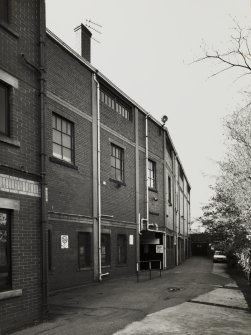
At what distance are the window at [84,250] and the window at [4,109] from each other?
803cm

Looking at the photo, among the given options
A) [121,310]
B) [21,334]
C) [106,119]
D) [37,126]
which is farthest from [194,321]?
[106,119]

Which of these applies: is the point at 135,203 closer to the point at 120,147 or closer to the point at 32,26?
the point at 120,147

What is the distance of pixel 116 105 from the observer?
21031mm

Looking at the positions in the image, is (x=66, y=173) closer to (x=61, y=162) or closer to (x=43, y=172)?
(x=61, y=162)

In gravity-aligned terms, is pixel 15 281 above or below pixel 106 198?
below

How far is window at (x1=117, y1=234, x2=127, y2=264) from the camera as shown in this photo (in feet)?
65.7

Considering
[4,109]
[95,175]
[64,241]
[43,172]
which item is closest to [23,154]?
[43,172]

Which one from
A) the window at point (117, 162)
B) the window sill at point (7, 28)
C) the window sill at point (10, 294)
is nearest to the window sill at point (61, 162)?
the window at point (117, 162)

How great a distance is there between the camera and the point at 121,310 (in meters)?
10.7

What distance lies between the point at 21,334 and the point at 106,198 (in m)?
11.0

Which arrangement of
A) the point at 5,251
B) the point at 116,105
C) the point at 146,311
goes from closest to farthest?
the point at 5,251
the point at 146,311
the point at 116,105

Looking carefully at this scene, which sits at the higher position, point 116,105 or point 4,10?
point 116,105

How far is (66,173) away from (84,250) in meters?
3.40

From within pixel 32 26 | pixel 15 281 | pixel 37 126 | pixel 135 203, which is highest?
pixel 32 26
